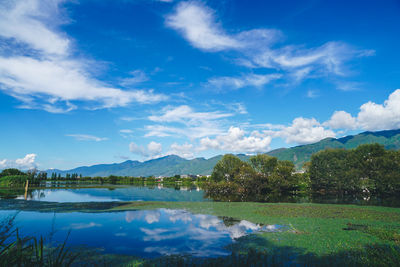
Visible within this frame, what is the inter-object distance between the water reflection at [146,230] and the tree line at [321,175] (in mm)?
26523

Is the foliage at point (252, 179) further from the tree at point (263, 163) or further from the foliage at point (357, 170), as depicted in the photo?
the foliage at point (357, 170)

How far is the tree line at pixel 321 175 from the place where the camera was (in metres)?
50.8

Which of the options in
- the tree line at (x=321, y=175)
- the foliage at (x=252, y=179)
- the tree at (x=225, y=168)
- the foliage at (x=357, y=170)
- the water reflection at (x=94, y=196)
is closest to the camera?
the water reflection at (x=94, y=196)

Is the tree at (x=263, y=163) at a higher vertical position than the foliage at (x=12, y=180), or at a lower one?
higher

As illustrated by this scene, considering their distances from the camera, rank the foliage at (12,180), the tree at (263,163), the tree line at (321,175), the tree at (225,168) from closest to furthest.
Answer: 1. the tree line at (321,175)
2. the tree at (263,163)
3. the tree at (225,168)
4. the foliage at (12,180)

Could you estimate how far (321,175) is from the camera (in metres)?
62.8

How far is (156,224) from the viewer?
2112 cm

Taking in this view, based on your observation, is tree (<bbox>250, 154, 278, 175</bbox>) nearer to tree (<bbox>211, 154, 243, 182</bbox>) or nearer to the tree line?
the tree line

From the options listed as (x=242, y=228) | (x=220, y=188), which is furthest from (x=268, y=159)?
(x=242, y=228)

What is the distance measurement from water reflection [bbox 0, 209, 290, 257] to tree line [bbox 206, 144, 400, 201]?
26.5 meters

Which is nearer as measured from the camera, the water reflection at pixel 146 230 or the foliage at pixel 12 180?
the water reflection at pixel 146 230

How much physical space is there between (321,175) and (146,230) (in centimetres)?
5721

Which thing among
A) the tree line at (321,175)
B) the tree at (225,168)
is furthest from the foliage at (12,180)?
the tree at (225,168)

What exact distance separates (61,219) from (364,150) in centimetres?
6215
